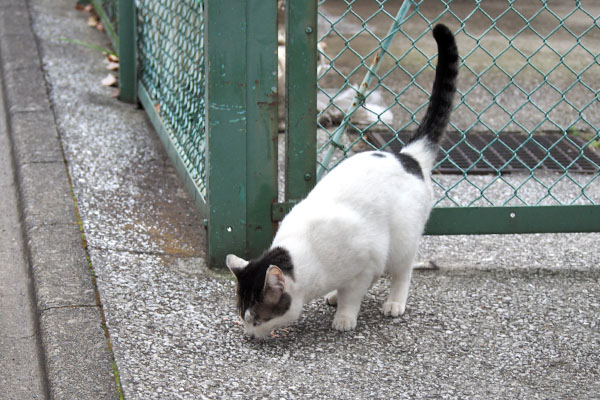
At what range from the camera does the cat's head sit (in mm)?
2420

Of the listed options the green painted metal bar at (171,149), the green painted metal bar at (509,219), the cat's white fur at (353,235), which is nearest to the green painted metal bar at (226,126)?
the green painted metal bar at (171,149)

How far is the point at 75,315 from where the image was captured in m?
2.59

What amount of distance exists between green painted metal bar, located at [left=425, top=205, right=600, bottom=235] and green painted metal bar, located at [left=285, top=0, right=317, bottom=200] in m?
0.54

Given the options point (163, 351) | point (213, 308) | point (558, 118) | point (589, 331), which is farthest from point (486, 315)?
point (558, 118)

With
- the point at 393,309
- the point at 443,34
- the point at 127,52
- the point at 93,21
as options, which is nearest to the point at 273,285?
the point at 393,309

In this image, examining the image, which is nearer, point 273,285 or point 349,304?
point 273,285

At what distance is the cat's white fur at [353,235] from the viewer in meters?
2.54

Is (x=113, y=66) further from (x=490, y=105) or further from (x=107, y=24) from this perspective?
(x=490, y=105)

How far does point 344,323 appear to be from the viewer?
265cm

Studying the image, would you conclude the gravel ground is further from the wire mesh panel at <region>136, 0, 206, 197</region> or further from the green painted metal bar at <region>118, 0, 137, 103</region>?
the green painted metal bar at <region>118, 0, 137, 103</region>

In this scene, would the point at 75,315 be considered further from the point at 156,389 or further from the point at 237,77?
the point at 237,77

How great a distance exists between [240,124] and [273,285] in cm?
73

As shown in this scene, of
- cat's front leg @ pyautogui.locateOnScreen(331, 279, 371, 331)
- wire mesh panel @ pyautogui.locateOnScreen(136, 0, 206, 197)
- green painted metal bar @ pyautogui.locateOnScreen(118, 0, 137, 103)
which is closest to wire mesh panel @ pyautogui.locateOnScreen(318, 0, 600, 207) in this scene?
wire mesh panel @ pyautogui.locateOnScreen(136, 0, 206, 197)

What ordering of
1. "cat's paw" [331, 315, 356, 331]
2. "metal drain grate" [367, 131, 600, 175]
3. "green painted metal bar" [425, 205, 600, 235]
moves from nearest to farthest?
1. "cat's paw" [331, 315, 356, 331]
2. "green painted metal bar" [425, 205, 600, 235]
3. "metal drain grate" [367, 131, 600, 175]
